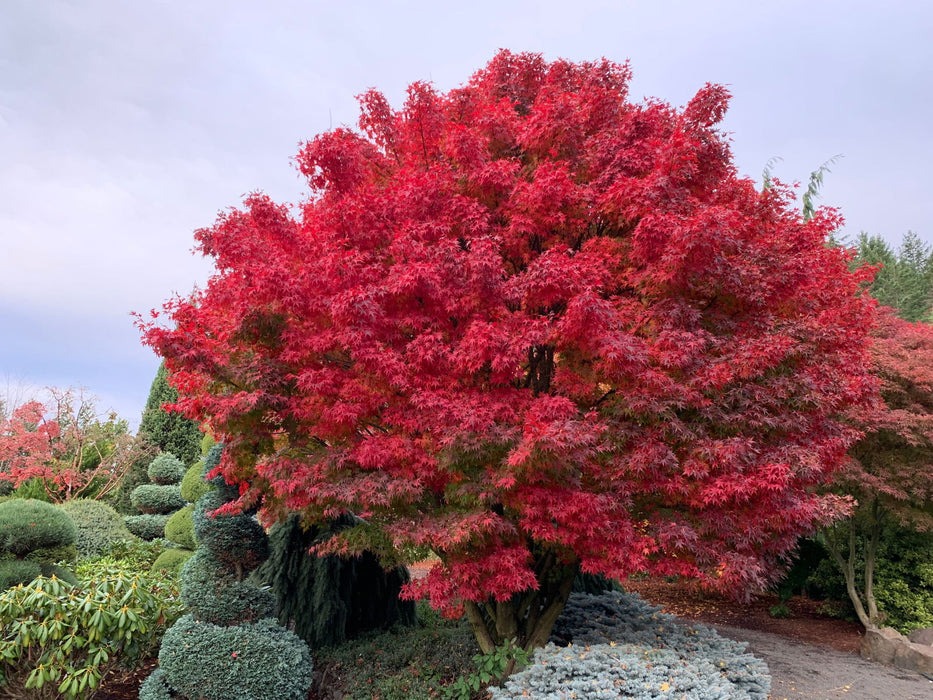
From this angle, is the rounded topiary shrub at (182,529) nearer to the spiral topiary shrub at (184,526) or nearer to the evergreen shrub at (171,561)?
the spiral topiary shrub at (184,526)

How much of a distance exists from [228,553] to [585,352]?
186 inches

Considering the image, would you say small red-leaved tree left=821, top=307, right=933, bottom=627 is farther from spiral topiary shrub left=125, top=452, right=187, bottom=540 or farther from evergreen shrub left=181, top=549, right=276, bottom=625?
spiral topiary shrub left=125, top=452, right=187, bottom=540

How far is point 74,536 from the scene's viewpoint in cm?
927

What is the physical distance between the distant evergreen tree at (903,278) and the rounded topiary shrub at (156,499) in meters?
27.5

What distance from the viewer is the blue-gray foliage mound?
16.7 ft

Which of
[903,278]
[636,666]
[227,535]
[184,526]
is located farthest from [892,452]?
[903,278]

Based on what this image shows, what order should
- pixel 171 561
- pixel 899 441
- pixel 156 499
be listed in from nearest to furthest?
pixel 899 441
pixel 171 561
pixel 156 499

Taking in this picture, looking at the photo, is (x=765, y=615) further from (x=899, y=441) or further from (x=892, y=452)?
(x=899, y=441)

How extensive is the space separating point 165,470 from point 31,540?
8.74 meters

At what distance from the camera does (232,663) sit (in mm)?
6371

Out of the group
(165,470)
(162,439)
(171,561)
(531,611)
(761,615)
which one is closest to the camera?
(531,611)

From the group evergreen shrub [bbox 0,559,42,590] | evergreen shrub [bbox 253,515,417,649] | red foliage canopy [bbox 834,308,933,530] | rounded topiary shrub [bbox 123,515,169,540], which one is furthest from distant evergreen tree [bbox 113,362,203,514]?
red foliage canopy [bbox 834,308,933,530]

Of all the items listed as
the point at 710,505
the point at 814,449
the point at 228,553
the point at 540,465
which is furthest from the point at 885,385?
the point at 228,553

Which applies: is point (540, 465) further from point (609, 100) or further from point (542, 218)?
point (609, 100)
